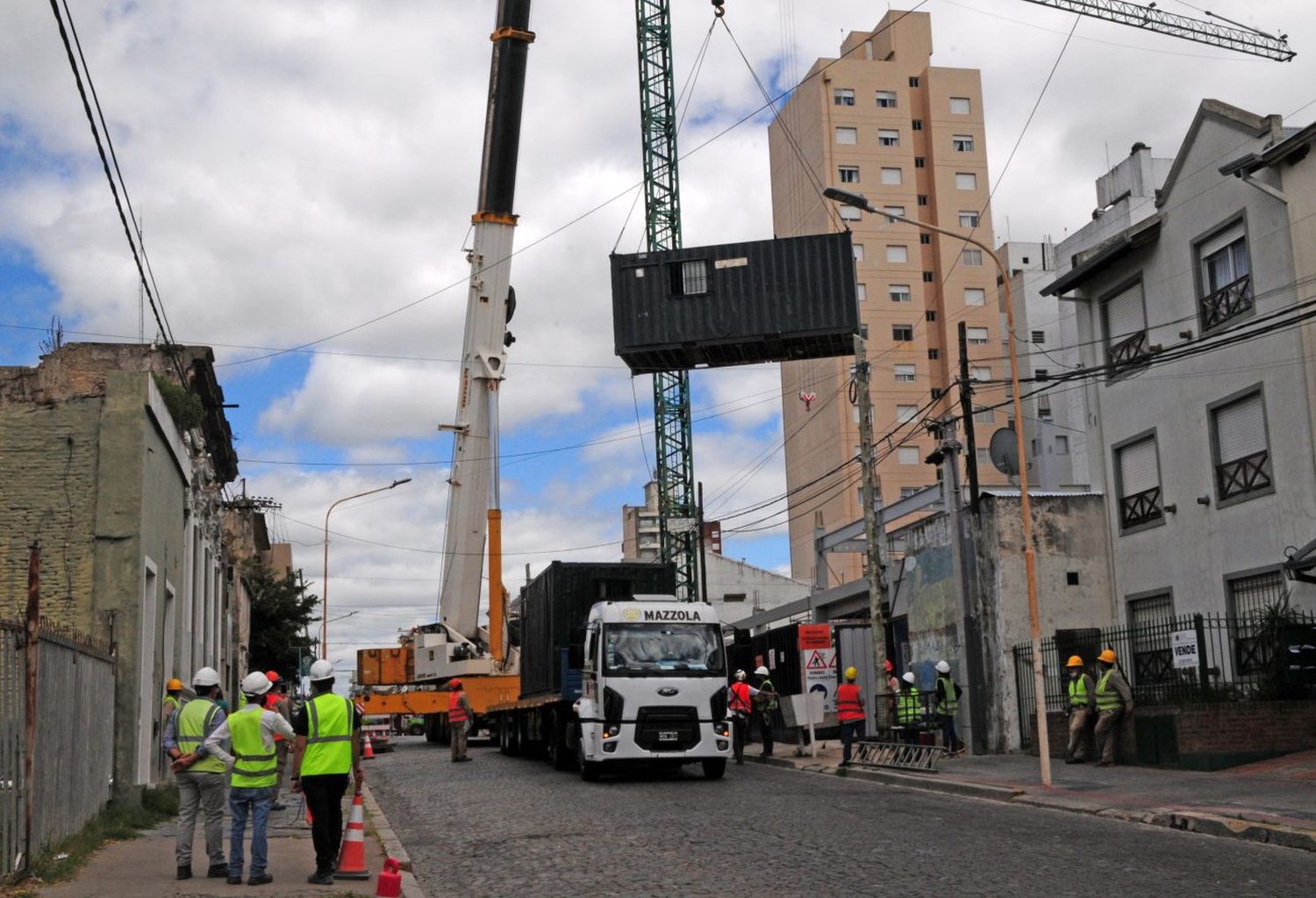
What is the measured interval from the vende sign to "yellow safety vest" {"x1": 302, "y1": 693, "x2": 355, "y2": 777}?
627 inches

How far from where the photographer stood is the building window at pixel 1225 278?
2325cm

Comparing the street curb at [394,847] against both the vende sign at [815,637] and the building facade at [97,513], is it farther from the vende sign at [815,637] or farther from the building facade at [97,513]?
the vende sign at [815,637]

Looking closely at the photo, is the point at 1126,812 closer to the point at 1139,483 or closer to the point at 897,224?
the point at 1139,483

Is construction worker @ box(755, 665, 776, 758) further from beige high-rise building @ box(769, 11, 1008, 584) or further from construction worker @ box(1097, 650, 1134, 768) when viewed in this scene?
beige high-rise building @ box(769, 11, 1008, 584)

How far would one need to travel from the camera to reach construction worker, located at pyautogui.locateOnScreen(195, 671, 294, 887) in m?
10.7

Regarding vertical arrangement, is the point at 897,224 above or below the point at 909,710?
above

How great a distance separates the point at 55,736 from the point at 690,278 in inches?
939

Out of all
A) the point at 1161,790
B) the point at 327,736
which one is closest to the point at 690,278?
the point at 1161,790

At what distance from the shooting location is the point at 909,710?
A: 922 inches

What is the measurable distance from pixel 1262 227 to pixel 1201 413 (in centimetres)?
338

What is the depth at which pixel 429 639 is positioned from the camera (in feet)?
111

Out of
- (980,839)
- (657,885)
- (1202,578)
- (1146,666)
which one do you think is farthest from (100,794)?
(1202,578)

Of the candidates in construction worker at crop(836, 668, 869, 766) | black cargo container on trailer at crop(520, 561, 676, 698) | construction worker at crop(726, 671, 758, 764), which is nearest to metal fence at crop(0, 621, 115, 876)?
black cargo container on trailer at crop(520, 561, 676, 698)

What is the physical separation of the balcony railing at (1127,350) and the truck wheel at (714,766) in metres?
10.5
